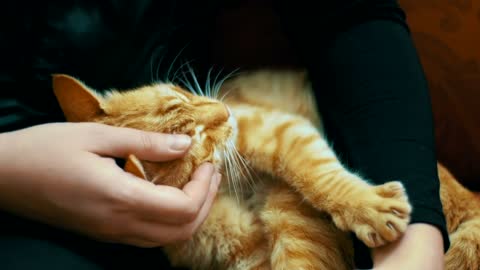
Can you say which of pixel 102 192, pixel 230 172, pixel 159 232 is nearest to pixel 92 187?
pixel 102 192

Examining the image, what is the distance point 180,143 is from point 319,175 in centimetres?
27

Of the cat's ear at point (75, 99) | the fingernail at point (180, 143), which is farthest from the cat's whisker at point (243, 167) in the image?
the cat's ear at point (75, 99)

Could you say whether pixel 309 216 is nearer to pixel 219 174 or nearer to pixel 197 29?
pixel 219 174

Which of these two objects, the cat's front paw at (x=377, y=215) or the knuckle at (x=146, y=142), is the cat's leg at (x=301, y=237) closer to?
the cat's front paw at (x=377, y=215)

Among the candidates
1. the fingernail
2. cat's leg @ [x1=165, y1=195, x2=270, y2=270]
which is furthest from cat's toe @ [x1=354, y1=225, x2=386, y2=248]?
the fingernail

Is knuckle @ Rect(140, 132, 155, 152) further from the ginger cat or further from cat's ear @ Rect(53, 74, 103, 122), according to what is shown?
cat's ear @ Rect(53, 74, 103, 122)

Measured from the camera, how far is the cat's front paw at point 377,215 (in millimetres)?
815

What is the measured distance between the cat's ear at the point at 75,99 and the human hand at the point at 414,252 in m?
0.57

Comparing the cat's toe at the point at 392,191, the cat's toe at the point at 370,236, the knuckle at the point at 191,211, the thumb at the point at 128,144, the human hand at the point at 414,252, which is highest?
the thumb at the point at 128,144

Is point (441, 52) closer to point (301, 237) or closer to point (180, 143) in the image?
point (301, 237)

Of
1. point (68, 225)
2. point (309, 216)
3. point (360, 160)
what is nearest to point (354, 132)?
point (360, 160)

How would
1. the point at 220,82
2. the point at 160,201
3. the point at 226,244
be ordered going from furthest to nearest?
the point at 220,82 → the point at 226,244 → the point at 160,201

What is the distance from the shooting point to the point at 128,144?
2.59ft

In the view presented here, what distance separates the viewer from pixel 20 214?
2.67 ft
